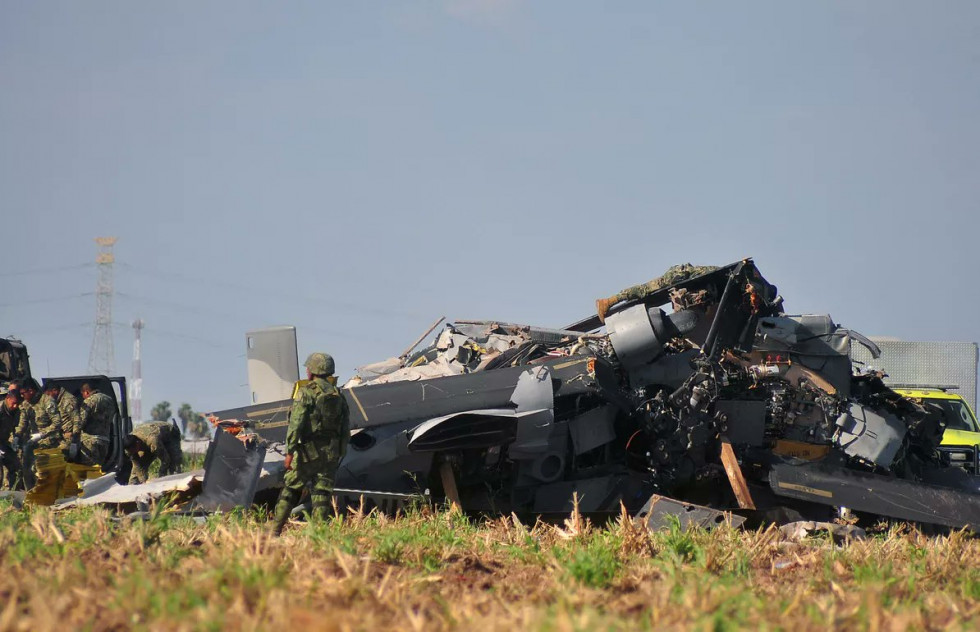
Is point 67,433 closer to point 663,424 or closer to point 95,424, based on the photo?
point 95,424

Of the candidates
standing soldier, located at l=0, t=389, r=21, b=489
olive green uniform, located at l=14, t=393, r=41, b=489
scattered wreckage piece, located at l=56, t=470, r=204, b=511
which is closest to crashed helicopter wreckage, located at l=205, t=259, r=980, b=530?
scattered wreckage piece, located at l=56, t=470, r=204, b=511

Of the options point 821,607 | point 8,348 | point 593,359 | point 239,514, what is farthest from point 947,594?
point 8,348

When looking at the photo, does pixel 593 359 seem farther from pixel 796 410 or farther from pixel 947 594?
pixel 947 594

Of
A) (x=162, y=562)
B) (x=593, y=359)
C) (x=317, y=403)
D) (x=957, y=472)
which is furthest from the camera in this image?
(x=957, y=472)

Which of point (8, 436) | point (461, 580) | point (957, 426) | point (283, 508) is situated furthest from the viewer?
point (957, 426)

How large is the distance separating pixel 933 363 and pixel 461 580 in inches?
598

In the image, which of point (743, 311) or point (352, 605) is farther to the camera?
point (743, 311)

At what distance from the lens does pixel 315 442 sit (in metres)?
A: 9.82

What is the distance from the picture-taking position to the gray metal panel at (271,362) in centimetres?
1467

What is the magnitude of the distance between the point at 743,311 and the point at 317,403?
5279 millimetres

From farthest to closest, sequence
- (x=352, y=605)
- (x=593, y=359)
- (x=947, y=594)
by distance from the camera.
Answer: (x=593, y=359)
(x=947, y=594)
(x=352, y=605)

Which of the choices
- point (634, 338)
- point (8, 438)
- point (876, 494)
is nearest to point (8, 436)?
point (8, 438)

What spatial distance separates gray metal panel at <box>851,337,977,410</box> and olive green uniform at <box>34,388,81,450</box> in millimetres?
13540

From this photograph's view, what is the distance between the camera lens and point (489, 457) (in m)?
11.9
